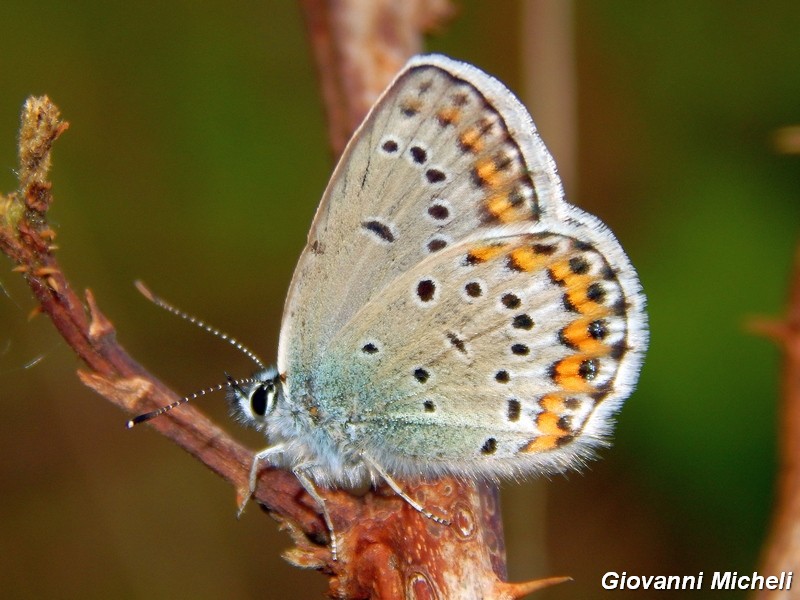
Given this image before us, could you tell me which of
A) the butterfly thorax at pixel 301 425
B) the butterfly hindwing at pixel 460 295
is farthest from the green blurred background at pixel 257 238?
the butterfly thorax at pixel 301 425

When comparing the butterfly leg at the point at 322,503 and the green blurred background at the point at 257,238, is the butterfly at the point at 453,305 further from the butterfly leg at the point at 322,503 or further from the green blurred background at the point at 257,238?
the green blurred background at the point at 257,238

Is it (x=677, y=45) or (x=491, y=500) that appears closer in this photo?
(x=491, y=500)

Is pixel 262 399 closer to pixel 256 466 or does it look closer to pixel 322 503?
pixel 256 466

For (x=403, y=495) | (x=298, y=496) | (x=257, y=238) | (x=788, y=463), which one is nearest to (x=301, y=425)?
(x=298, y=496)

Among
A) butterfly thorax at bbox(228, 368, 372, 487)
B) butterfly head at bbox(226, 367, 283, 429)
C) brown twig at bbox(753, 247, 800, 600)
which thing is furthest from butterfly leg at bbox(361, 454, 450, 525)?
brown twig at bbox(753, 247, 800, 600)

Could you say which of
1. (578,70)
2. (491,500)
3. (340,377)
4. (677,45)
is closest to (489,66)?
(578,70)

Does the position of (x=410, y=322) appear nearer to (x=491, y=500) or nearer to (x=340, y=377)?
(x=340, y=377)

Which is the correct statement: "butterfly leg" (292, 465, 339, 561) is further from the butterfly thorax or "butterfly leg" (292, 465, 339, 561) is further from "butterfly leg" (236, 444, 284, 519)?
the butterfly thorax
